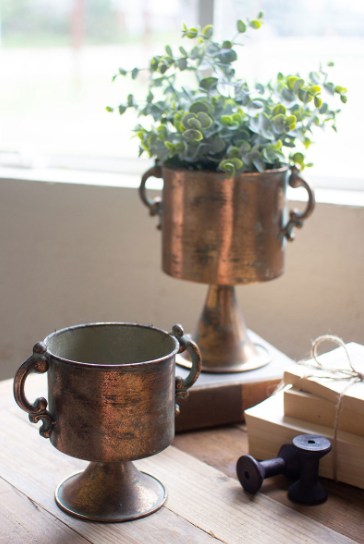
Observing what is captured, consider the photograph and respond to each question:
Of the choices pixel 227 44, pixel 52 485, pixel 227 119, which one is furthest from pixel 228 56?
pixel 52 485

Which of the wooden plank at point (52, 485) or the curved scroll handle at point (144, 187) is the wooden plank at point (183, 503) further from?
the curved scroll handle at point (144, 187)

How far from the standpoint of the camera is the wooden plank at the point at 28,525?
0.58m

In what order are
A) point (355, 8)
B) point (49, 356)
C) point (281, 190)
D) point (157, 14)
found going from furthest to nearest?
point (157, 14), point (355, 8), point (281, 190), point (49, 356)

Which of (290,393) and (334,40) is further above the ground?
(334,40)

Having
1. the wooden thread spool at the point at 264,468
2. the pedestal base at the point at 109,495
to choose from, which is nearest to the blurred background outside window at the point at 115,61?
the wooden thread spool at the point at 264,468

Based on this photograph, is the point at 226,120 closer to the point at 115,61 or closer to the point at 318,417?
the point at 318,417

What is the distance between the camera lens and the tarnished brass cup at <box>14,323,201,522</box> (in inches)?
22.7

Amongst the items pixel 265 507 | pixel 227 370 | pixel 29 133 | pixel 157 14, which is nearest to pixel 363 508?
pixel 265 507

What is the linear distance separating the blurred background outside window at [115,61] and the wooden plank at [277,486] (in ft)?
2.57

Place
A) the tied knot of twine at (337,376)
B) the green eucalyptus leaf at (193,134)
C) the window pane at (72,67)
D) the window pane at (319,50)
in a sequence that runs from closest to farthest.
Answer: the tied knot of twine at (337,376) → the green eucalyptus leaf at (193,134) → the window pane at (319,50) → the window pane at (72,67)

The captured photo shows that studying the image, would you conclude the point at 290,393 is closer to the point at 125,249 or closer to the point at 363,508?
the point at 363,508

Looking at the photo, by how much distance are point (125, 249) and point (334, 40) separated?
68 cm

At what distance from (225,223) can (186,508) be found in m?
0.38

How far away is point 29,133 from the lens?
1759mm
